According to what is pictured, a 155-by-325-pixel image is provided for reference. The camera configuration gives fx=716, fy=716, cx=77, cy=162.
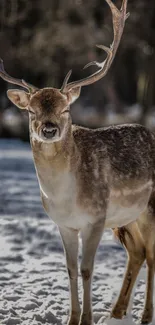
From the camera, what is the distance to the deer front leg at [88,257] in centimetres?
544

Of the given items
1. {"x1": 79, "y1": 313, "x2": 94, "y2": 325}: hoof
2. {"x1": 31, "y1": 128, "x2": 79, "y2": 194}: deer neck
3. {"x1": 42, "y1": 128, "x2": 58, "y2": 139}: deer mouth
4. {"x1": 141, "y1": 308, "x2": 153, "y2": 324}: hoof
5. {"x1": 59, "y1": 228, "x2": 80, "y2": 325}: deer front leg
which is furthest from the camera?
{"x1": 141, "y1": 308, "x2": 153, "y2": 324}: hoof

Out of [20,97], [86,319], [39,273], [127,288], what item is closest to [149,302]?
[127,288]

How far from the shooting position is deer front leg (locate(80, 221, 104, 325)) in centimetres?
544

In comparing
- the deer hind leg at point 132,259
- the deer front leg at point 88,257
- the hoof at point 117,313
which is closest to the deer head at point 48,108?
the deer front leg at point 88,257

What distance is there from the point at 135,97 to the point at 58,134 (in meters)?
39.9

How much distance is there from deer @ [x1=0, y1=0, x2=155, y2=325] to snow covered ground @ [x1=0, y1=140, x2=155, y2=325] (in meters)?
0.48

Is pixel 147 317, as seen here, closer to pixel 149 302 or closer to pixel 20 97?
pixel 149 302

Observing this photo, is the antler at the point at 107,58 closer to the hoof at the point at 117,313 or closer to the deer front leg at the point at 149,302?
the deer front leg at the point at 149,302

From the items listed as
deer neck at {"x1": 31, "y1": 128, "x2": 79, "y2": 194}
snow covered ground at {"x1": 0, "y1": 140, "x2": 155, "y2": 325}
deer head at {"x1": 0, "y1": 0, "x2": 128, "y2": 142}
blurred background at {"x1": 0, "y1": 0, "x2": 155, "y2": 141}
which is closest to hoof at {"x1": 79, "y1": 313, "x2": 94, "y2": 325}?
snow covered ground at {"x1": 0, "y1": 140, "x2": 155, "y2": 325}

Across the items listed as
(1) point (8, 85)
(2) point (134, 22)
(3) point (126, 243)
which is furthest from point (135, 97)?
(3) point (126, 243)

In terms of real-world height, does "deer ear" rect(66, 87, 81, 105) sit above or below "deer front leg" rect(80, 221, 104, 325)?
above

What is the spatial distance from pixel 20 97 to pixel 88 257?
4.46 feet

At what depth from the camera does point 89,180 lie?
555 centimetres

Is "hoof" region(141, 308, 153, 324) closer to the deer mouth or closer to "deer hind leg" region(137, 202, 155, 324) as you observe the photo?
"deer hind leg" region(137, 202, 155, 324)
